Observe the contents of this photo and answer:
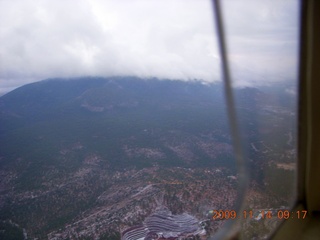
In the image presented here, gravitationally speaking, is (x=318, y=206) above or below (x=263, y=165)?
below

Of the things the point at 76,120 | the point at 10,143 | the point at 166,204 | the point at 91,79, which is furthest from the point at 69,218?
the point at 91,79

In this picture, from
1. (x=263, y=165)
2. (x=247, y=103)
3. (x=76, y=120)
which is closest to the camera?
(x=247, y=103)

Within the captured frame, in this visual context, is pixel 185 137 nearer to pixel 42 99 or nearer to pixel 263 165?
pixel 263 165

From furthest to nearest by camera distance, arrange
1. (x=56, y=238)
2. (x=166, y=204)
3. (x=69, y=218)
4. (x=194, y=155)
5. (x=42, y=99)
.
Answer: (x=42, y=99) < (x=194, y=155) < (x=69, y=218) < (x=166, y=204) < (x=56, y=238)

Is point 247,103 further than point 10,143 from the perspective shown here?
No

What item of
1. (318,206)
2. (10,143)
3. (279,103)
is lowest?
(10,143)

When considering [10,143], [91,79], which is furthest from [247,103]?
[91,79]
